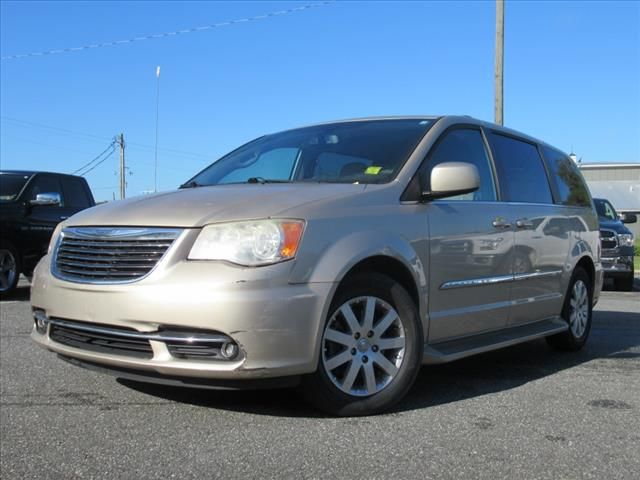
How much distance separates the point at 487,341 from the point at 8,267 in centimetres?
713

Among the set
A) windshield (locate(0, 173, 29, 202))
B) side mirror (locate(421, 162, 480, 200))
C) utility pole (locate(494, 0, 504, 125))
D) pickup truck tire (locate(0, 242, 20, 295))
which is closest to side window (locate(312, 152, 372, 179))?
side mirror (locate(421, 162, 480, 200))

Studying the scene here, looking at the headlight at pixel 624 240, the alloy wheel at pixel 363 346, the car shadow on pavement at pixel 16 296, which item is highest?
the alloy wheel at pixel 363 346

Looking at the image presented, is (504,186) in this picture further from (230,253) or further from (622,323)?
(622,323)

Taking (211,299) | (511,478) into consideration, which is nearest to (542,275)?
(511,478)

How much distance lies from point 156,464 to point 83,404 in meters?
1.12

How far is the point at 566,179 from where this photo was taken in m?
6.15

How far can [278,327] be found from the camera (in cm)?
327

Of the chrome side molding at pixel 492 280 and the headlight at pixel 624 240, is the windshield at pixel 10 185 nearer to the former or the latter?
the chrome side molding at pixel 492 280

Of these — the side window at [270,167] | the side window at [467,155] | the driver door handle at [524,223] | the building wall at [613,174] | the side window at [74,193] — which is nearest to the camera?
the side window at [467,155]

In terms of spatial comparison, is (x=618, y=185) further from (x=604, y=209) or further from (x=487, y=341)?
(x=487, y=341)

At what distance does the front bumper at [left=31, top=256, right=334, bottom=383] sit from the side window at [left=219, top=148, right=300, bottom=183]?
1379 mm

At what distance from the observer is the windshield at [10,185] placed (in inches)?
372

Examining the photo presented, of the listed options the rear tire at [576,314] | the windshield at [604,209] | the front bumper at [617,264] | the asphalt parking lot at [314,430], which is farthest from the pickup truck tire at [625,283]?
the asphalt parking lot at [314,430]

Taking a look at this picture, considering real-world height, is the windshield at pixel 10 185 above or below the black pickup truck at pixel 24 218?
above
